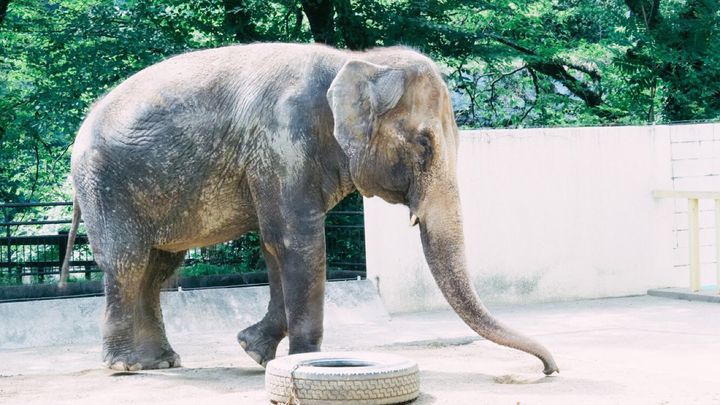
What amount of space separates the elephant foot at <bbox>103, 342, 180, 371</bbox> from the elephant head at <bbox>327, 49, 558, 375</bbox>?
2152 mm

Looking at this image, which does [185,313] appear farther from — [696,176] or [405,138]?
[696,176]

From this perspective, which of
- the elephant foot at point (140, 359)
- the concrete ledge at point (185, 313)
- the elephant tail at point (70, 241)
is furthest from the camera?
the concrete ledge at point (185, 313)

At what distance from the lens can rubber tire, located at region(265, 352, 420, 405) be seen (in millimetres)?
6602

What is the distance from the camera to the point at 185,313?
11.1 metres

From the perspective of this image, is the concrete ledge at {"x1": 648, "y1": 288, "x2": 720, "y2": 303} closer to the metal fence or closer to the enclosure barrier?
the enclosure barrier

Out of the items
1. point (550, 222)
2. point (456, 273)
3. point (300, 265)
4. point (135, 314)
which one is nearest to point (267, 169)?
point (300, 265)

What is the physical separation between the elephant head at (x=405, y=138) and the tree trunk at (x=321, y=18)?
315 inches

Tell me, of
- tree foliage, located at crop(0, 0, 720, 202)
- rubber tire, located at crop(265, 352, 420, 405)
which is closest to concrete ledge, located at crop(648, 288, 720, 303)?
tree foliage, located at crop(0, 0, 720, 202)

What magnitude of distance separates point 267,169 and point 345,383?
5.99 feet

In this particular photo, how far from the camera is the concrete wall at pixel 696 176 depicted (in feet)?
43.9

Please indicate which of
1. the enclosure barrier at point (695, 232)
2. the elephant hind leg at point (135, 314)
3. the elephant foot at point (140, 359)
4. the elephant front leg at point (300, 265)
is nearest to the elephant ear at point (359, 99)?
the elephant front leg at point (300, 265)

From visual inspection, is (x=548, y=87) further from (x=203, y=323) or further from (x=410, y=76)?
(x=410, y=76)

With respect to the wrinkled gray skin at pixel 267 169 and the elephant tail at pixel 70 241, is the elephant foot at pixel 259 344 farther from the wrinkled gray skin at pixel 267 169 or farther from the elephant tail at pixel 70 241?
the elephant tail at pixel 70 241

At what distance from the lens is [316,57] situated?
8055mm
